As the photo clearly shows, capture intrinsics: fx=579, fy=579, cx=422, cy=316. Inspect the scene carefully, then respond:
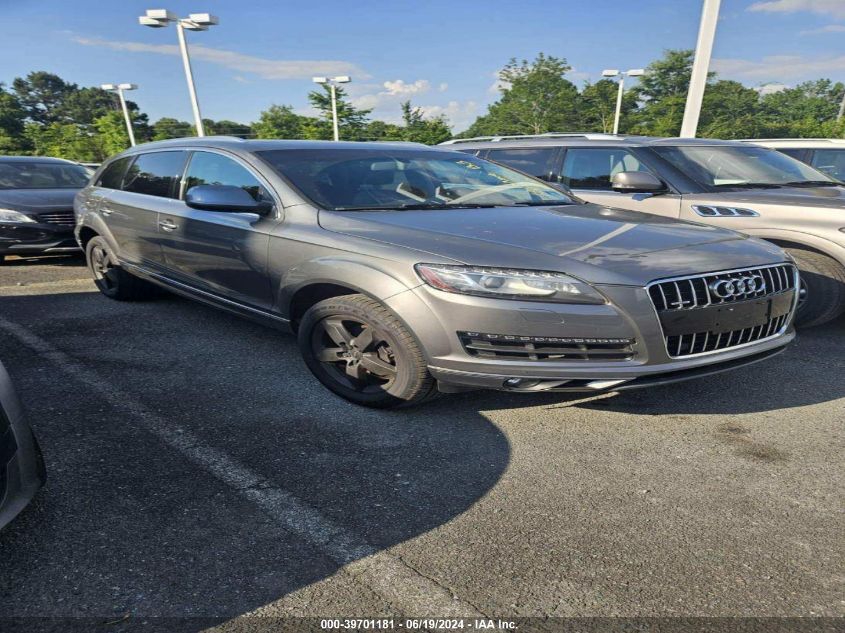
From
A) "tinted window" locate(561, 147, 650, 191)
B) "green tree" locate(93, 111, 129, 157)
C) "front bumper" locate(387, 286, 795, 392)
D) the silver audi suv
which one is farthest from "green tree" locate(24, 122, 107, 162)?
"front bumper" locate(387, 286, 795, 392)

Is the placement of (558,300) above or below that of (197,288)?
above

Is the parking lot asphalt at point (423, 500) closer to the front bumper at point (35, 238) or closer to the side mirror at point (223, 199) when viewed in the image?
the side mirror at point (223, 199)

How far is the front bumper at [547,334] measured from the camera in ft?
8.34

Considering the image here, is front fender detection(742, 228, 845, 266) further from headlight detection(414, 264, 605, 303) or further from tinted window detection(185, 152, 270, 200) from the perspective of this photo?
tinted window detection(185, 152, 270, 200)

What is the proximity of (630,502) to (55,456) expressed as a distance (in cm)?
250

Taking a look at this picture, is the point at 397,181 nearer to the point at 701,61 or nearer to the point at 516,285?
the point at 516,285

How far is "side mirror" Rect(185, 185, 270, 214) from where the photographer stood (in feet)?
11.0

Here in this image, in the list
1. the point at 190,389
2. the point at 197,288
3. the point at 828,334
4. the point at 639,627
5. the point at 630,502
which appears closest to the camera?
the point at 639,627

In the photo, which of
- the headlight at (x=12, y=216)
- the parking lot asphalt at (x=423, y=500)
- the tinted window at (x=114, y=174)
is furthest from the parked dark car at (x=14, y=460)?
the headlight at (x=12, y=216)

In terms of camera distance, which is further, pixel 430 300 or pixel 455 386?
pixel 455 386

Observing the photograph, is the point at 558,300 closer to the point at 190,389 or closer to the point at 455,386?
the point at 455,386

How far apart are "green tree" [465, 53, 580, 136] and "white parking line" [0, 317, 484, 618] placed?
53699 mm

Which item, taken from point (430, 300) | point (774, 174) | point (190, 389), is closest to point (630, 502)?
point (430, 300)

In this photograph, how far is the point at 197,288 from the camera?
13.6 feet
